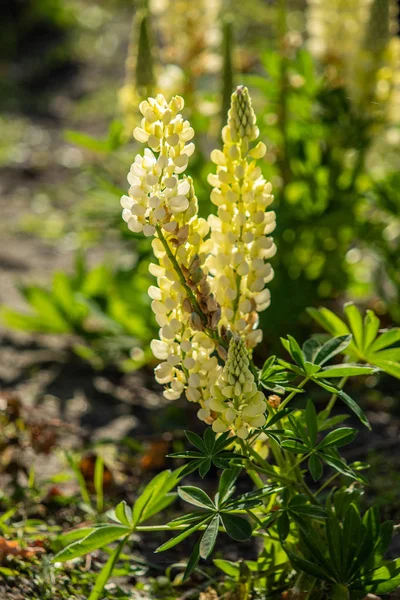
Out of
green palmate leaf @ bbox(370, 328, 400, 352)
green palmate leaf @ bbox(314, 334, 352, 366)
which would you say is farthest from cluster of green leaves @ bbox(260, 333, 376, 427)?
green palmate leaf @ bbox(370, 328, 400, 352)

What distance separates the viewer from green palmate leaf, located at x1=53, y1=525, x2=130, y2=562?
4.31ft

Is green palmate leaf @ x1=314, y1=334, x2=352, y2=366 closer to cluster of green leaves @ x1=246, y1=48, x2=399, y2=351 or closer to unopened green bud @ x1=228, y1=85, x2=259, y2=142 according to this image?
unopened green bud @ x1=228, y1=85, x2=259, y2=142

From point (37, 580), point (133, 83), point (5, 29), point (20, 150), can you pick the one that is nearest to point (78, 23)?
point (5, 29)

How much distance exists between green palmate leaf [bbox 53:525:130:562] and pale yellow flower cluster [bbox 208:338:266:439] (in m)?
0.25

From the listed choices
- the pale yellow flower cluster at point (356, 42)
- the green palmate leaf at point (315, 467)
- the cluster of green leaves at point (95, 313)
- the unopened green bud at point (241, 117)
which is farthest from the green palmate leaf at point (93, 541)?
the pale yellow flower cluster at point (356, 42)

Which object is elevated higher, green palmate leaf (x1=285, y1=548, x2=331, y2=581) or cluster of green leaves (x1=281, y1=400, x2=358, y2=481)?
cluster of green leaves (x1=281, y1=400, x2=358, y2=481)

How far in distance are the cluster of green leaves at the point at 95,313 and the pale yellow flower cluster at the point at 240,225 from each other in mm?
1221

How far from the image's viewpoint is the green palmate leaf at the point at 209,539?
46.8 inches

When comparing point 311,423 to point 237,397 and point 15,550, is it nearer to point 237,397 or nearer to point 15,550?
point 237,397

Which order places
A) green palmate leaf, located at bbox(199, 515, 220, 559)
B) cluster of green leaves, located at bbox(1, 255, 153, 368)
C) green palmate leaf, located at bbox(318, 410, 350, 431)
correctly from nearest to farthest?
green palmate leaf, located at bbox(199, 515, 220, 559), green palmate leaf, located at bbox(318, 410, 350, 431), cluster of green leaves, located at bbox(1, 255, 153, 368)

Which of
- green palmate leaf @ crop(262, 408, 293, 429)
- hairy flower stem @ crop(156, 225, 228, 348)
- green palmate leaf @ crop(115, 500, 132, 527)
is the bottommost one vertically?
green palmate leaf @ crop(115, 500, 132, 527)

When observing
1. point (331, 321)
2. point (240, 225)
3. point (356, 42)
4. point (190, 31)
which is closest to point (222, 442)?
point (240, 225)

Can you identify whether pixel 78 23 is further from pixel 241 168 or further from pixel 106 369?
pixel 241 168

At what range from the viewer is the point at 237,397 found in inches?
48.7
